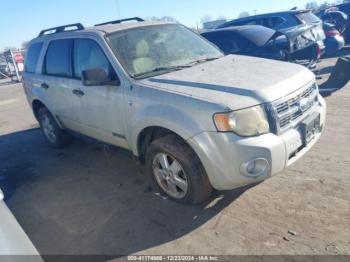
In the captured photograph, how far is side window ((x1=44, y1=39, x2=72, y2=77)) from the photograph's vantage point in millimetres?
4863

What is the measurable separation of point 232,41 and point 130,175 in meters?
4.61

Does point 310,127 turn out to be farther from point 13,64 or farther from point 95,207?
point 13,64

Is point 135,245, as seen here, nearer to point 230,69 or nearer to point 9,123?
point 230,69

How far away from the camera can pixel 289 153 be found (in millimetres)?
3162

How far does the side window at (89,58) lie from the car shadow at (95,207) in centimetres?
140

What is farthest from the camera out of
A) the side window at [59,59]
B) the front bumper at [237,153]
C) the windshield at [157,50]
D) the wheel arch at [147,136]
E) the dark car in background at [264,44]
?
the dark car in background at [264,44]

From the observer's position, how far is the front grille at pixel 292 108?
3123mm

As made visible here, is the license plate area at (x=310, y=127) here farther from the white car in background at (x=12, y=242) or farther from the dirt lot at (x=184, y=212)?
the white car in background at (x=12, y=242)

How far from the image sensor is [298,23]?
9109 mm

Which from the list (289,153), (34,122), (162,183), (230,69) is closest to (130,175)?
(162,183)

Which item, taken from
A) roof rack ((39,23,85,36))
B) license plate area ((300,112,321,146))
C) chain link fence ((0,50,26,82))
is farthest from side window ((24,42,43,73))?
chain link fence ((0,50,26,82))

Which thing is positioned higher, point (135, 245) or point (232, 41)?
point (232, 41)

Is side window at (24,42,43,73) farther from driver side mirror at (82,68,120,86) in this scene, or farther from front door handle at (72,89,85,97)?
driver side mirror at (82,68,120,86)

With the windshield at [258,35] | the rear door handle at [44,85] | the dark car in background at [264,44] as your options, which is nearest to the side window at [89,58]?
the rear door handle at [44,85]
